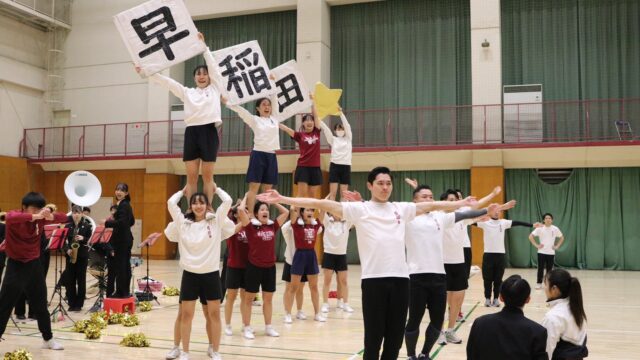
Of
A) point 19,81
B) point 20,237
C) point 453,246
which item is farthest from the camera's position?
point 19,81

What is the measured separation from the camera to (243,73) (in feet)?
27.6

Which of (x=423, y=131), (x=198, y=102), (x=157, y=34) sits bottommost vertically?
(x=198, y=102)

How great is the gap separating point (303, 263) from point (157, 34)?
407 centimetres

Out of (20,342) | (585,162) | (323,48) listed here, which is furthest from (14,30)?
(585,162)

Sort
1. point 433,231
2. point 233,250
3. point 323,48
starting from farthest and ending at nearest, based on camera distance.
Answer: point 323,48 → point 233,250 → point 433,231

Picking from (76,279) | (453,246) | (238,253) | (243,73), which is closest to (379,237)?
(453,246)

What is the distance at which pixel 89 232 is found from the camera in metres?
10.1

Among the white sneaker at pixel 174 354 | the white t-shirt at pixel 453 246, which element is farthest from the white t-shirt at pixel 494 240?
the white sneaker at pixel 174 354

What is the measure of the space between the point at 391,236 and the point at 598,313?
7.51 meters

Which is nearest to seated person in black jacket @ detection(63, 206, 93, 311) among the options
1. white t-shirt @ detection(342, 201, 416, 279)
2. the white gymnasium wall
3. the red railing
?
white t-shirt @ detection(342, 201, 416, 279)

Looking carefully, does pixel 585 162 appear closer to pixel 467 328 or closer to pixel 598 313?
pixel 598 313

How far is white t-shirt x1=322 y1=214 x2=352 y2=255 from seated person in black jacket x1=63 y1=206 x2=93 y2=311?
4265mm

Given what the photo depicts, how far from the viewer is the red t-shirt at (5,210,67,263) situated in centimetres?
659

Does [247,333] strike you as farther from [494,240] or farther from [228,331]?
[494,240]
